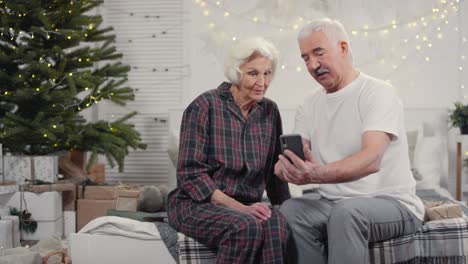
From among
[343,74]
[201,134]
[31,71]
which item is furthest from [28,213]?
[343,74]

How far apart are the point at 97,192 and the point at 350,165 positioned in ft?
8.27

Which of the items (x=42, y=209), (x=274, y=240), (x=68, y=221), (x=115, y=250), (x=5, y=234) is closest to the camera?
(x=274, y=240)

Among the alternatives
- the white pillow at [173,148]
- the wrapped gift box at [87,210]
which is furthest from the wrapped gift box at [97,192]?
the white pillow at [173,148]

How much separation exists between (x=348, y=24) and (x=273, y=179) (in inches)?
132

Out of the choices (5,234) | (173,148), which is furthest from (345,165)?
(173,148)

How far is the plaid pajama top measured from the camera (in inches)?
89.7

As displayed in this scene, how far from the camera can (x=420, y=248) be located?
2266 mm

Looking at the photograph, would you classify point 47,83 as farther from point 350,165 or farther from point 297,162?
point 350,165

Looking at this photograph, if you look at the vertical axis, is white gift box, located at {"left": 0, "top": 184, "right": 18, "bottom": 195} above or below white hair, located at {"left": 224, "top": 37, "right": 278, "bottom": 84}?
below

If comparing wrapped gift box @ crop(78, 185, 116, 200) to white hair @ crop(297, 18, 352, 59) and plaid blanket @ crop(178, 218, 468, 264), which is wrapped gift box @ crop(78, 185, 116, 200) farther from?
white hair @ crop(297, 18, 352, 59)

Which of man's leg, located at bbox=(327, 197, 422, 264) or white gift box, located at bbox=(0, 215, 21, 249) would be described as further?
white gift box, located at bbox=(0, 215, 21, 249)

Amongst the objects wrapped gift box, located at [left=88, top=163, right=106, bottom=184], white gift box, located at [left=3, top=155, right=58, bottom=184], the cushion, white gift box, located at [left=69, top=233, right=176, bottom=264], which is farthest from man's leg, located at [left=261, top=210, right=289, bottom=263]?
wrapped gift box, located at [left=88, top=163, right=106, bottom=184]

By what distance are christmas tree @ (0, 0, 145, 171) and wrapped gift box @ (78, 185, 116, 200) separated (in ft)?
0.72

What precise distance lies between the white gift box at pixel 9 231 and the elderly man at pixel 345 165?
1.90 meters
